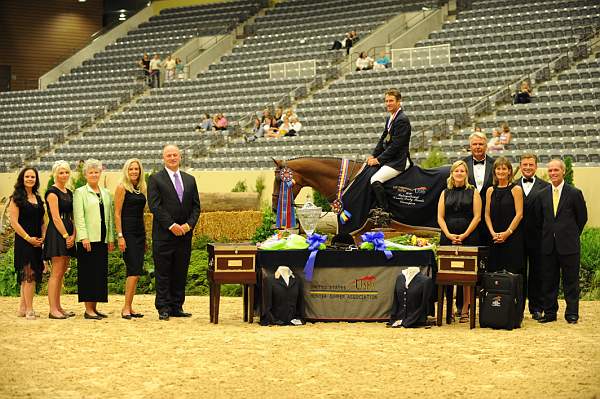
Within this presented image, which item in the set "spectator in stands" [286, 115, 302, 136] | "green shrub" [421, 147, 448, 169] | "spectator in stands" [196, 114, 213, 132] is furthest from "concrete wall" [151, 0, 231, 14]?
"green shrub" [421, 147, 448, 169]

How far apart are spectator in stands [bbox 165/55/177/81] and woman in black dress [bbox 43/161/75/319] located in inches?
853

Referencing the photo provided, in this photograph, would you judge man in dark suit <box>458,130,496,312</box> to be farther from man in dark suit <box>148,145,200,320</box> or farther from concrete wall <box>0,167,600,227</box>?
concrete wall <box>0,167,600,227</box>

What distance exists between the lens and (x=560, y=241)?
10.2m

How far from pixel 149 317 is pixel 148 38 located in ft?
86.6

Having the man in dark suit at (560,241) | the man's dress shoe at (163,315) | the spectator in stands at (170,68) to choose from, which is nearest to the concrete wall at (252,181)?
the man's dress shoe at (163,315)

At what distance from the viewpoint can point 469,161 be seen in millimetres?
10883

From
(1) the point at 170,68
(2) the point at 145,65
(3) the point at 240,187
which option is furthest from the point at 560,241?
(2) the point at 145,65

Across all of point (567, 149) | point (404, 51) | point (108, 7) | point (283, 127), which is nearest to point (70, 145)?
point (283, 127)

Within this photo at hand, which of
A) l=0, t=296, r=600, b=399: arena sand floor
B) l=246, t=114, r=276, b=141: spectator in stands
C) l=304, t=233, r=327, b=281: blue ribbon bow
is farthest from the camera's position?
l=246, t=114, r=276, b=141: spectator in stands

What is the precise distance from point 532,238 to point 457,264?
1.21 m

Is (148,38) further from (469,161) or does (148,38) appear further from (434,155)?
(469,161)

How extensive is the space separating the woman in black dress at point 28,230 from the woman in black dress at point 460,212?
4.33 metres

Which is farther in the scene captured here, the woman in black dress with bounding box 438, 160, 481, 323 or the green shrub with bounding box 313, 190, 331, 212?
the green shrub with bounding box 313, 190, 331, 212

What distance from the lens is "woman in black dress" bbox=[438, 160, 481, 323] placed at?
10227 millimetres
